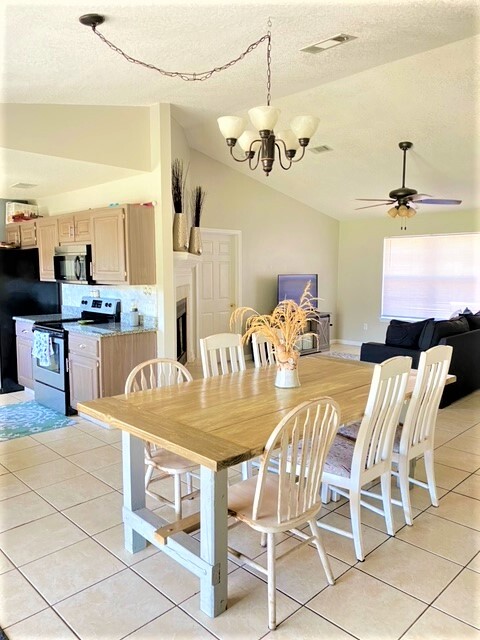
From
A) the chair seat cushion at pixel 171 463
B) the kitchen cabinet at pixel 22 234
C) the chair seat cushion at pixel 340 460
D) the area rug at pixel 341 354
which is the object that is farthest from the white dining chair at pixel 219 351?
the area rug at pixel 341 354

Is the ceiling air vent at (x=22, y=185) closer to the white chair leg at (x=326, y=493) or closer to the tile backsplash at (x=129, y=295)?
the tile backsplash at (x=129, y=295)

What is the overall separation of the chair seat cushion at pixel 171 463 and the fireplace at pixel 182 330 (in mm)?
3068

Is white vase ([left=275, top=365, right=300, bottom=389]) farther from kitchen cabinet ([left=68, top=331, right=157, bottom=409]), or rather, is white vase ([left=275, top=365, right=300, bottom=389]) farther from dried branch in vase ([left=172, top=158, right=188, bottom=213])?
dried branch in vase ([left=172, top=158, right=188, bottom=213])

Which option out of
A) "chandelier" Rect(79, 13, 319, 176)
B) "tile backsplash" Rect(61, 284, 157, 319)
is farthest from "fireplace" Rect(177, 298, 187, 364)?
"chandelier" Rect(79, 13, 319, 176)

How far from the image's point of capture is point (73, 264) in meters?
5.14

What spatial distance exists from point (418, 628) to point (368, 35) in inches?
148

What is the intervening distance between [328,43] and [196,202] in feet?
9.91

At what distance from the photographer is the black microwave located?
495 centimetres

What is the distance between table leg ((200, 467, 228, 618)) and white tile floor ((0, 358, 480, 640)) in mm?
75

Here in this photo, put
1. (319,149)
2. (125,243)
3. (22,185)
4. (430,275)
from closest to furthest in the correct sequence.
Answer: (125,243) → (22,185) → (319,149) → (430,275)

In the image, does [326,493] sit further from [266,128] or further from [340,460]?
[266,128]

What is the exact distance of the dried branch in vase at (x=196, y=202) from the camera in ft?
19.5

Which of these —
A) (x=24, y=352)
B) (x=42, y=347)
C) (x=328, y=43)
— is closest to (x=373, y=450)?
(x=328, y=43)

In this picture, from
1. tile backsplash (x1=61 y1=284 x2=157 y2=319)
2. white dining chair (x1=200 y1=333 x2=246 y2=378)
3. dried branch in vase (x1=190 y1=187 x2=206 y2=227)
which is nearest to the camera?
white dining chair (x1=200 y1=333 x2=246 y2=378)
